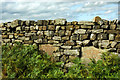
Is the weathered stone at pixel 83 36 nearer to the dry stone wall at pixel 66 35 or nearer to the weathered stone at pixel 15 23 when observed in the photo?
the dry stone wall at pixel 66 35

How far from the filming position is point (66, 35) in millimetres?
5105

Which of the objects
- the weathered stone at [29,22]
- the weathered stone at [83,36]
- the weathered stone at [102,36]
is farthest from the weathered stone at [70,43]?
the weathered stone at [29,22]

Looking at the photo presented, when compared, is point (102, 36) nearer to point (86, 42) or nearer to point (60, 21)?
point (86, 42)

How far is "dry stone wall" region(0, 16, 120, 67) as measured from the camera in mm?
4770

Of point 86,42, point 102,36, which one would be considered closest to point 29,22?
point 86,42

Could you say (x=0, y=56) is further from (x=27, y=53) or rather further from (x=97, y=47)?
(x=97, y=47)

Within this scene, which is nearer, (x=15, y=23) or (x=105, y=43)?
(x=105, y=43)

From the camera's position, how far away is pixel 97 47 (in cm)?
488

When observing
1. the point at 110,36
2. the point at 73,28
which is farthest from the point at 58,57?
the point at 110,36

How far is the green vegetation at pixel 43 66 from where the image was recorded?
176 inches

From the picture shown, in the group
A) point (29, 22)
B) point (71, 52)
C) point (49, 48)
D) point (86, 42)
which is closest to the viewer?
point (86, 42)

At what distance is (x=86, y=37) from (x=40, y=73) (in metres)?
1.76

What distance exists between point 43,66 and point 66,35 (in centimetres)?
121

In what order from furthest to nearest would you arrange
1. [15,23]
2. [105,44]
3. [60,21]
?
[15,23]
[60,21]
[105,44]
